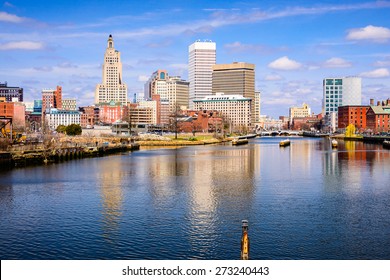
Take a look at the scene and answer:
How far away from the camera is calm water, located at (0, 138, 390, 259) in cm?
2600

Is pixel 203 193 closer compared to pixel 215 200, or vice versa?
pixel 215 200

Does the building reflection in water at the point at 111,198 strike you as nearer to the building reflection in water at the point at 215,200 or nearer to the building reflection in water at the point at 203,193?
the building reflection in water at the point at 203,193

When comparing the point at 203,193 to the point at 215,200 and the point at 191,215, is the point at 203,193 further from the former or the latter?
the point at 191,215

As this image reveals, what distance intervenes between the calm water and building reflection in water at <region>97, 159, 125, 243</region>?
8 centimetres

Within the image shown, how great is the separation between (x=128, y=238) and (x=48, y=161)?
50928 millimetres

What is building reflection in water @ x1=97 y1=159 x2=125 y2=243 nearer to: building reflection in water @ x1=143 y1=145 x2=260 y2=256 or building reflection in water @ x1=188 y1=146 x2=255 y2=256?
building reflection in water @ x1=143 y1=145 x2=260 y2=256

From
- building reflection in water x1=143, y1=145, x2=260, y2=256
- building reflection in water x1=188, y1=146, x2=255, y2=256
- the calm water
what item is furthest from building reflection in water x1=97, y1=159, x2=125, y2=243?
building reflection in water x1=188, y1=146, x2=255, y2=256

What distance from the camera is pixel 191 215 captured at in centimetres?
3416

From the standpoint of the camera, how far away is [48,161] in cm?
7581

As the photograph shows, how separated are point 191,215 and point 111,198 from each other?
9.67 metres

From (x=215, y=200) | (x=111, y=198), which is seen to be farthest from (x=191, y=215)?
(x=111, y=198)

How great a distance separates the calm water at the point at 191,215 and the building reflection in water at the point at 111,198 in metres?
0.08

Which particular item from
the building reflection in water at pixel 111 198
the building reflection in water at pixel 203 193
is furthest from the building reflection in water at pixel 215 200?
the building reflection in water at pixel 111 198
